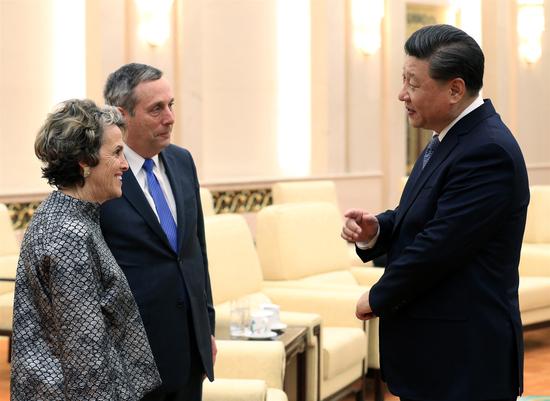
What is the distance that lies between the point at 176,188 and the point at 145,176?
0.36 ft

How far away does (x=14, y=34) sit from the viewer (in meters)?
8.07

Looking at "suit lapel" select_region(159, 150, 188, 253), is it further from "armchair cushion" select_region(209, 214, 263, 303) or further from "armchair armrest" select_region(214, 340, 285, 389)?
"armchair cushion" select_region(209, 214, 263, 303)

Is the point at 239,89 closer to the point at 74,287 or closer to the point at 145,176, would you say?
the point at 145,176

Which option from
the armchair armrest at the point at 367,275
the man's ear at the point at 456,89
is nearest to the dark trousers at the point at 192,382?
the man's ear at the point at 456,89

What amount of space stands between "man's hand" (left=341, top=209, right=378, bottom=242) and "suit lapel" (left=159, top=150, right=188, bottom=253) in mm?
513

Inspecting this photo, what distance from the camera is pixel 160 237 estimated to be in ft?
9.77

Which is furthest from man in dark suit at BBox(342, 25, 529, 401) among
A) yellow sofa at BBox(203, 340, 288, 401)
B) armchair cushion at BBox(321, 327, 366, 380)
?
armchair cushion at BBox(321, 327, 366, 380)

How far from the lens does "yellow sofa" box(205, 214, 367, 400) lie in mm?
5227

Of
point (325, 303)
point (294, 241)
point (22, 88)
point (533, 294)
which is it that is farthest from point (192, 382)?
point (22, 88)

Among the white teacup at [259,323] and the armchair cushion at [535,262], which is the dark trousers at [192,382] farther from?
the armchair cushion at [535,262]

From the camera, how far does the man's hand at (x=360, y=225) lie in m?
2.88

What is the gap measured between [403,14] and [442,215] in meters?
9.69

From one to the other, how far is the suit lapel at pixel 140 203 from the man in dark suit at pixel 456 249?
2.15 ft

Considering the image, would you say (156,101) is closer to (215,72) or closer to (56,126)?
(56,126)
